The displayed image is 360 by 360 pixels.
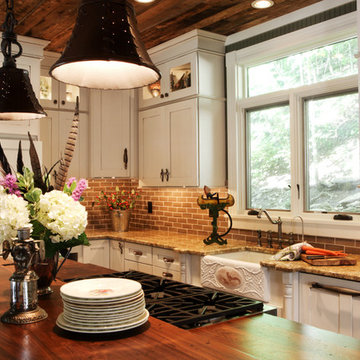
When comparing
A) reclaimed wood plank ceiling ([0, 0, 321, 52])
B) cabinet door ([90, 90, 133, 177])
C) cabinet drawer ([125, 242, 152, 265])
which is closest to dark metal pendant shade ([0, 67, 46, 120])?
reclaimed wood plank ceiling ([0, 0, 321, 52])

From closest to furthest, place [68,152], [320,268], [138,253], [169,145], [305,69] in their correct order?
[68,152]
[320,268]
[305,69]
[138,253]
[169,145]

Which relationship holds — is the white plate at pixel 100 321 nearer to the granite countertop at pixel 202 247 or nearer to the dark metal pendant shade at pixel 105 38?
the dark metal pendant shade at pixel 105 38

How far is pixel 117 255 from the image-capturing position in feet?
15.0

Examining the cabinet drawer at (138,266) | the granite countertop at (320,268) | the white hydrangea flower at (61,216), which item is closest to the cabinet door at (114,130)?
the cabinet drawer at (138,266)

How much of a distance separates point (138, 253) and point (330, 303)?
2.00 m

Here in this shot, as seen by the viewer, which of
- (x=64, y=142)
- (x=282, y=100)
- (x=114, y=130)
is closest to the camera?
(x=282, y=100)

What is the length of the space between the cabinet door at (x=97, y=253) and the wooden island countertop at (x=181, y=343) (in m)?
3.08

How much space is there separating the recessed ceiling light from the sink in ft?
6.36

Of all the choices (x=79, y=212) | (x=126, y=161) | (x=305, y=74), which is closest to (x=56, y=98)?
(x=126, y=161)

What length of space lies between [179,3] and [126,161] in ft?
6.60

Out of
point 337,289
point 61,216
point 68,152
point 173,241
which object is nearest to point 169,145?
point 173,241

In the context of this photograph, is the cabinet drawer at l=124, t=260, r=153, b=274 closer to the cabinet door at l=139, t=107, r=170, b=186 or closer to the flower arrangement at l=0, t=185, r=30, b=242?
the cabinet door at l=139, t=107, r=170, b=186

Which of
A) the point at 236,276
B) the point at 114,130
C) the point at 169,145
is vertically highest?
the point at 114,130

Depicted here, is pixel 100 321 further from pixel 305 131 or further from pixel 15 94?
pixel 305 131
